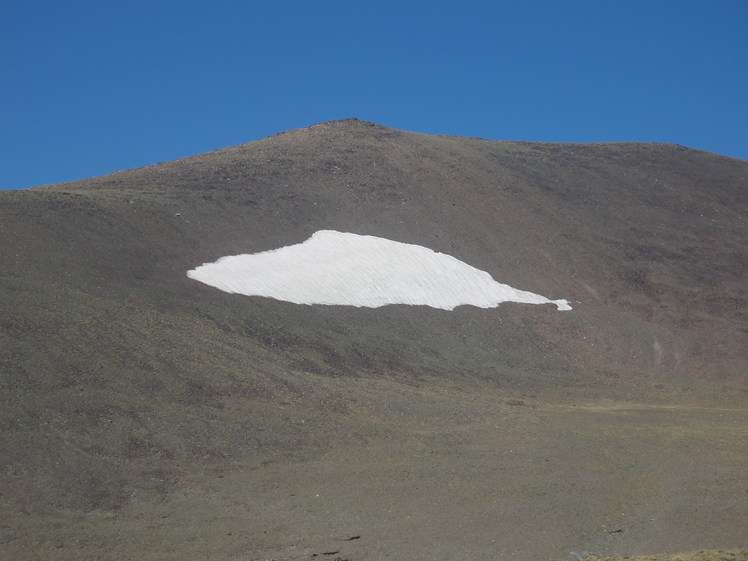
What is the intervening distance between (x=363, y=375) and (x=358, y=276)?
34.3 ft

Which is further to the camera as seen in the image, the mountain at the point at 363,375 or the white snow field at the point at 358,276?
the white snow field at the point at 358,276

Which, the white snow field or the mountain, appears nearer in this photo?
the mountain

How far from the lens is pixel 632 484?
20.6m

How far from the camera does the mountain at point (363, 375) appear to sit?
1705cm

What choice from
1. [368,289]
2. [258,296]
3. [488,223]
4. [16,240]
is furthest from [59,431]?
[488,223]

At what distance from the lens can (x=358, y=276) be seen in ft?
133

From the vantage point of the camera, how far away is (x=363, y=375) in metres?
31.1

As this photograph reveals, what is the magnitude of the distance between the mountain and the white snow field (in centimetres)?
90

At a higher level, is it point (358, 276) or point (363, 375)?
point (358, 276)

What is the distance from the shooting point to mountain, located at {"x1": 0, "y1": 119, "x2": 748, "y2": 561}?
17.0m

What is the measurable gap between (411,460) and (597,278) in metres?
29.4

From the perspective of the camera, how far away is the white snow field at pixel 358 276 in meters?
36.7

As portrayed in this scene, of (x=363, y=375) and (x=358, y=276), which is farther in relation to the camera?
(x=358, y=276)

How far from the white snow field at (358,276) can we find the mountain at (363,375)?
90cm
